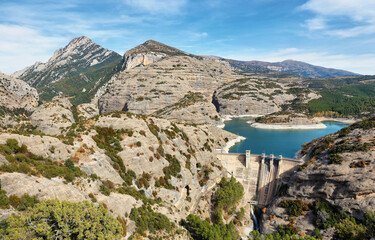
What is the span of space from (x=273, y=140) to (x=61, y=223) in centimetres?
10928

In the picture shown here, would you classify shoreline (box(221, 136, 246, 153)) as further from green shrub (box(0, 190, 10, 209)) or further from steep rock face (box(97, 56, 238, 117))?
green shrub (box(0, 190, 10, 209))

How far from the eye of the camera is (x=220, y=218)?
164 ft

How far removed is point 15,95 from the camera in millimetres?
92250

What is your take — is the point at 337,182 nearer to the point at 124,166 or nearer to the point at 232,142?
the point at 124,166

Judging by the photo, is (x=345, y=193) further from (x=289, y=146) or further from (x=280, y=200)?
(x=289, y=146)

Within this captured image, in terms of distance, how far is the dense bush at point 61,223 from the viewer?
15125mm

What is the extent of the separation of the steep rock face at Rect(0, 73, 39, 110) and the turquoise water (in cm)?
9940

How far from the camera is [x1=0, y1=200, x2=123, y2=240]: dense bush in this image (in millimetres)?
15125

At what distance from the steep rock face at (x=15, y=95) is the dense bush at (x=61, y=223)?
89.9 m

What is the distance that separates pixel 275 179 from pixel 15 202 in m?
64.4

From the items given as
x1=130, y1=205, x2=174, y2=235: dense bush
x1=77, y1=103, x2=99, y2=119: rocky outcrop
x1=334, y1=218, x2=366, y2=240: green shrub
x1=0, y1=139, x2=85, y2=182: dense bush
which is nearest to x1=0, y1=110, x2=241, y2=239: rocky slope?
x1=0, y1=139, x2=85, y2=182: dense bush

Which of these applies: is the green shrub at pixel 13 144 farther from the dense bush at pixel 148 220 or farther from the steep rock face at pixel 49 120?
the steep rock face at pixel 49 120

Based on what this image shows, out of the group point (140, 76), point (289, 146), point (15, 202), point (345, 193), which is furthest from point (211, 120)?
point (15, 202)

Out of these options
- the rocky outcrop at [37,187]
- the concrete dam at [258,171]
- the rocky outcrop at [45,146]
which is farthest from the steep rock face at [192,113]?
the rocky outcrop at [37,187]
